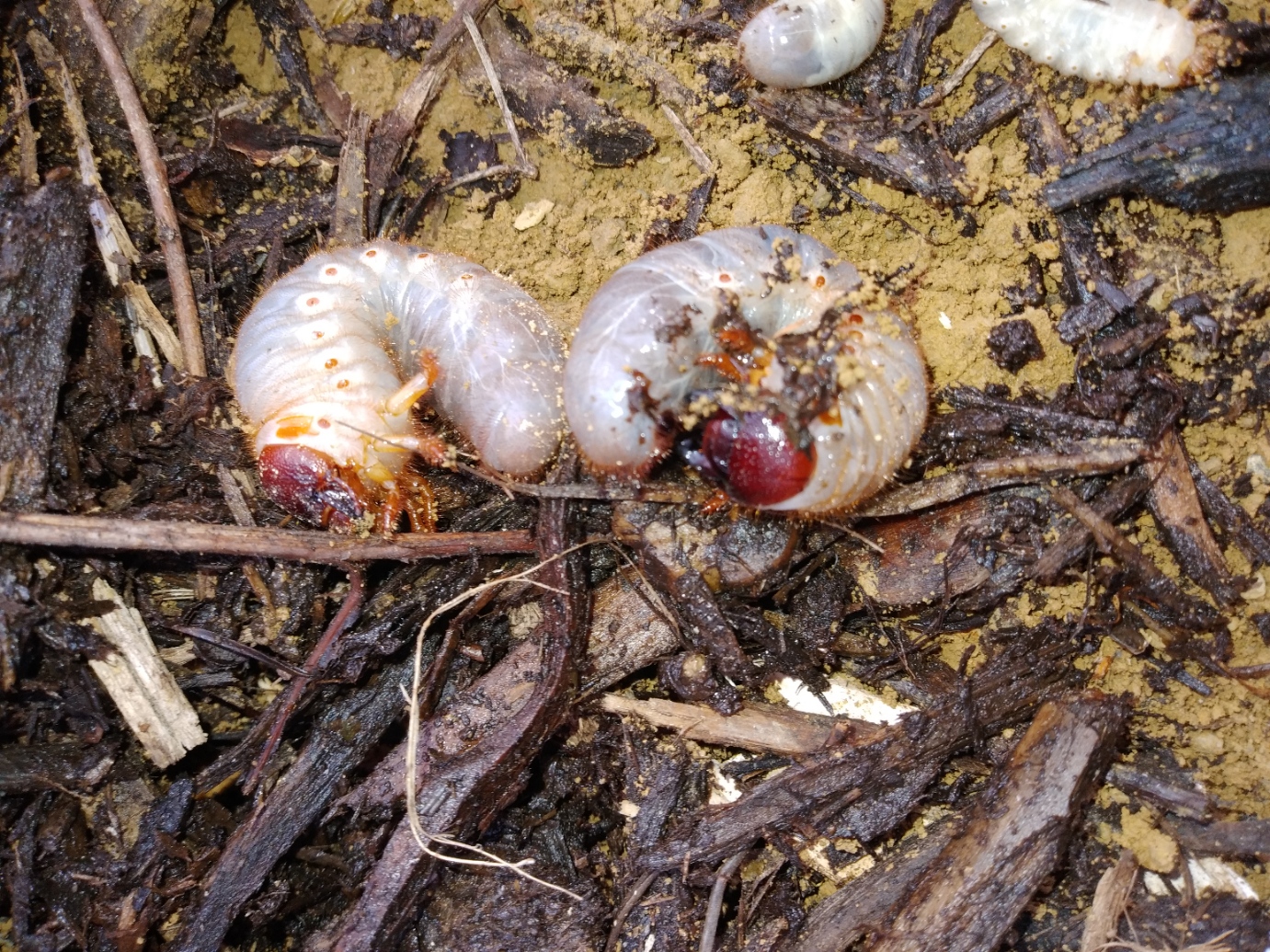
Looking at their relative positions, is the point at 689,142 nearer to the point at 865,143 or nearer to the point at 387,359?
the point at 865,143

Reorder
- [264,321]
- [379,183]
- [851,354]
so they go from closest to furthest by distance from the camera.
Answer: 1. [851,354]
2. [264,321]
3. [379,183]

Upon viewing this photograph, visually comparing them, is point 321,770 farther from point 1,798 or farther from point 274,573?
point 1,798

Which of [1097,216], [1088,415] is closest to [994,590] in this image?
[1088,415]

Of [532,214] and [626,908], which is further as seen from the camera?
[532,214]

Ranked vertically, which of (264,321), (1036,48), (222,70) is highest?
(222,70)

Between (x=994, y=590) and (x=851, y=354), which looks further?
(x=994, y=590)

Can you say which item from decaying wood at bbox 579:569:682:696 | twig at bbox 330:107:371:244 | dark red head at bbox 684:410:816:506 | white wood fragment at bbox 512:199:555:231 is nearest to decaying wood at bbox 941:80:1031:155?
dark red head at bbox 684:410:816:506

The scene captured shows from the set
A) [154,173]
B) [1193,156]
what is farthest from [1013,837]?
[154,173]
